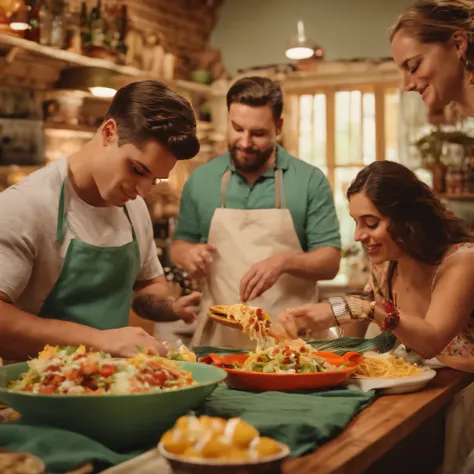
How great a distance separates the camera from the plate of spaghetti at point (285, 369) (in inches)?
72.5

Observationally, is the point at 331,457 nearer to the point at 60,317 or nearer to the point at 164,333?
the point at 60,317

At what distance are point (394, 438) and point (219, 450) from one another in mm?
669

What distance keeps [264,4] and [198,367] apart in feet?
19.0

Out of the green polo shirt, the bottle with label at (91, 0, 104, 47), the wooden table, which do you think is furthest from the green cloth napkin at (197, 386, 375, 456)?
the bottle with label at (91, 0, 104, 47)

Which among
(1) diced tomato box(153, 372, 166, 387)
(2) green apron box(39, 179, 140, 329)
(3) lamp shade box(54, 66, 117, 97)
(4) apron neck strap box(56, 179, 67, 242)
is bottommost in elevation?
(1) diced tomato box(153, 372, 166, 387)

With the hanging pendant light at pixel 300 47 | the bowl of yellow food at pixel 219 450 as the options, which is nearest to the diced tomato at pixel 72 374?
the bowl of yellow food at pixel 219 450

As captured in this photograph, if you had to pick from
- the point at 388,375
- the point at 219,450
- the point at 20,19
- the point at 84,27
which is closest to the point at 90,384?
the point at 219,450

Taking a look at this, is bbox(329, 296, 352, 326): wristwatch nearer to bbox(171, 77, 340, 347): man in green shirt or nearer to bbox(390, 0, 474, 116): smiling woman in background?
bbox(390, 0, 474, 116): smiling woman in background

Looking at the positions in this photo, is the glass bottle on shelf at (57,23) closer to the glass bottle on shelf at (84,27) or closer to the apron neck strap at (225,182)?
the glass bottle on shelf at (84,27)

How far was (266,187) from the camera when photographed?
10.9 feet

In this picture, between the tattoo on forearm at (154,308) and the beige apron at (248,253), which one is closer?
the tattoo on forearm at (154,308)

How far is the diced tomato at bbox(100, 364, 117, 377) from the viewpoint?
1404 mm

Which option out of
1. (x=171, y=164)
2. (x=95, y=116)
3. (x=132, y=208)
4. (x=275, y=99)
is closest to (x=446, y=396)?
(x=171, y=164)

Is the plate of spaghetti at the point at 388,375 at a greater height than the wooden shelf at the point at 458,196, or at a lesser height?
lesser
